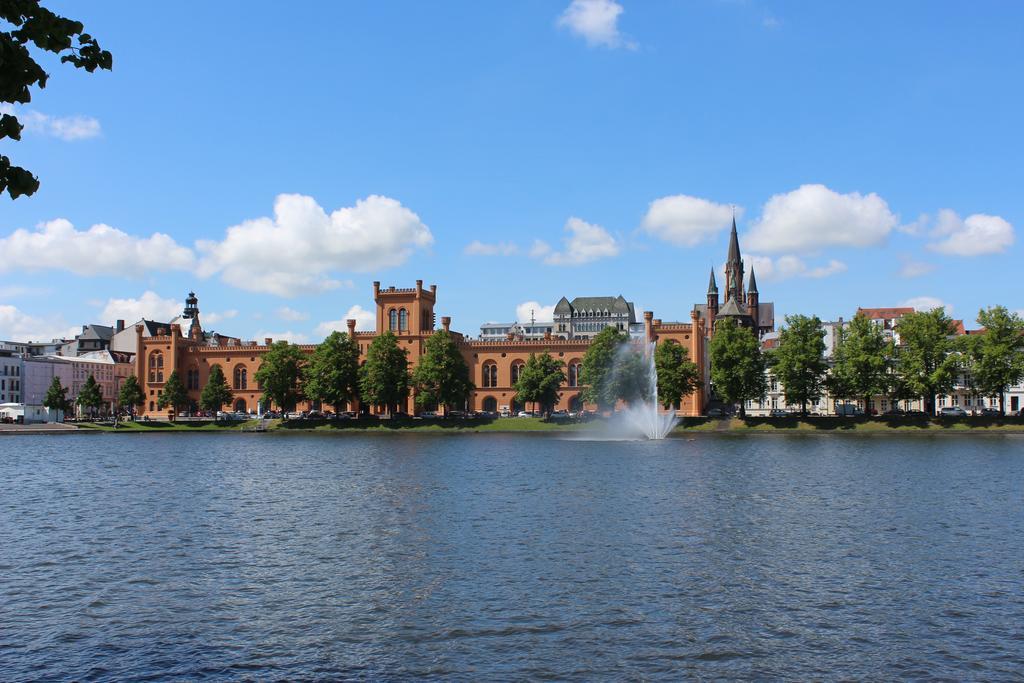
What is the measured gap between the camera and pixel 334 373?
5162 inches

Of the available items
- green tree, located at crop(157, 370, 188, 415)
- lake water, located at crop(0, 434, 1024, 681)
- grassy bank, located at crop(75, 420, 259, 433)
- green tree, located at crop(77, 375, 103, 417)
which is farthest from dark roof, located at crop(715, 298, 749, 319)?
lake water, located at crop(0, 434, 1024, 681)

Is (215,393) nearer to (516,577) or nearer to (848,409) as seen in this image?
(848,409)

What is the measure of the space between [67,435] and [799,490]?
114m

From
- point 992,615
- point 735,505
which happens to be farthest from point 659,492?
point 992,615

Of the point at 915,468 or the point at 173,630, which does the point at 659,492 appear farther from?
the point at 173,630

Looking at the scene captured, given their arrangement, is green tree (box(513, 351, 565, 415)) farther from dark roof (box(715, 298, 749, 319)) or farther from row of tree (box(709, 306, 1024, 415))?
dark roof (box(715, 298, 749, 319))

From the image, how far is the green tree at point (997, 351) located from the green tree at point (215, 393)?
367 feet

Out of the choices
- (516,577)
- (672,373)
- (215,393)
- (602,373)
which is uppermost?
(602,373)

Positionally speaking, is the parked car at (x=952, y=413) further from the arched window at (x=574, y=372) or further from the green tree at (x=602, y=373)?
the arched window at (x=574, y=372)

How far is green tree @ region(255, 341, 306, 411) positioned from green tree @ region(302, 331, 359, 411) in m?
3.90

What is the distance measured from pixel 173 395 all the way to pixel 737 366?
304 ft

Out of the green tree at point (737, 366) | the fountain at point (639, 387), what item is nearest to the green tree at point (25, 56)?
the fountain at point (639, 387)

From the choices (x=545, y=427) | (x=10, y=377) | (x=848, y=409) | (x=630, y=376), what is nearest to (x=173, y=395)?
(x=10, y=377)

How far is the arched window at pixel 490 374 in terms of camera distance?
152875mm
